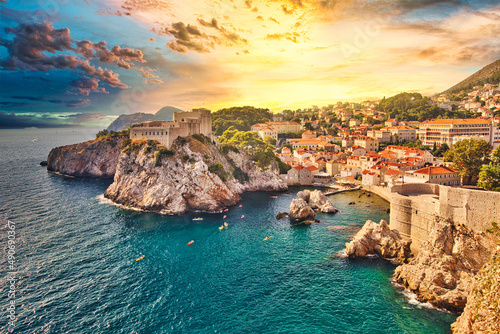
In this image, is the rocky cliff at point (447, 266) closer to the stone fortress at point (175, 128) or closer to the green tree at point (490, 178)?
the green tree at point (490, 178)

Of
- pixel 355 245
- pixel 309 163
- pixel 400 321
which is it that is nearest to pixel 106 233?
pixel 355 245

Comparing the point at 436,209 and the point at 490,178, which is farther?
the point at 490,178

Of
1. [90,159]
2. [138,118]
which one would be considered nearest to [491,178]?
[90,159]

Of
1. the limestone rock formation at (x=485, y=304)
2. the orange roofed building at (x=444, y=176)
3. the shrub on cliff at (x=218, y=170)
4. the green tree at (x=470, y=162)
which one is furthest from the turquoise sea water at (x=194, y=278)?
the green tree at (x=470, y=162)

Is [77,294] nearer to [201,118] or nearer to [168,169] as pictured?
[168,169]

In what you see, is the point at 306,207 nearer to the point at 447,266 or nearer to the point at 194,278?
the point at 447,266

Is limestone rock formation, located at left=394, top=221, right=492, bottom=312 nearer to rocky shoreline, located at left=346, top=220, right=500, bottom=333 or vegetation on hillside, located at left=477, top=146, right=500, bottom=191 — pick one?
rocky shoreline, located at left=346, top=220, right=500, bottom=333
